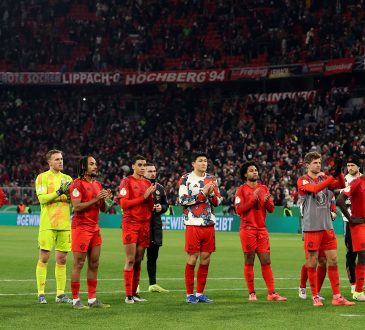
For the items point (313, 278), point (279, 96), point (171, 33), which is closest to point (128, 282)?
point (313, 278)

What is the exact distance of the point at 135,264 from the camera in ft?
49.5

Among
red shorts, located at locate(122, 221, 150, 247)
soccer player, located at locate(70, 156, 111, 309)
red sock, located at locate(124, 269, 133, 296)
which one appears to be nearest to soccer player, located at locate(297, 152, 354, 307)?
red shorts, located at locate(122, 221, 150, 247)

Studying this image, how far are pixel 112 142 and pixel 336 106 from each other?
13974 millimetres

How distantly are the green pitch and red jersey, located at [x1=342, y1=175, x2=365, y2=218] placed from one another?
55.8 inches

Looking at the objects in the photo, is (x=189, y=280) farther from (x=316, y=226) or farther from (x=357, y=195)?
(x=357, y=195)

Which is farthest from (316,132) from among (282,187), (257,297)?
(257,297)

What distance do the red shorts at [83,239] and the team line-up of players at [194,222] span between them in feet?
0.05

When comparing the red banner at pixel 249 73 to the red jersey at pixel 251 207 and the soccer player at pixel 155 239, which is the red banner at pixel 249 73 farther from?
the red jersey at pixel 251 207

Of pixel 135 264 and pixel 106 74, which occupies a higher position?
pixel 106 74

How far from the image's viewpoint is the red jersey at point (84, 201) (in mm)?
14031

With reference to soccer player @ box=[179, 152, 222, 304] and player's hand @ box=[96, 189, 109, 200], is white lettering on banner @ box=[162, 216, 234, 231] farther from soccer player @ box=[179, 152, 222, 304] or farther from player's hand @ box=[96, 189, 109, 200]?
player's hand @ box=[96, 189, 109, 200]

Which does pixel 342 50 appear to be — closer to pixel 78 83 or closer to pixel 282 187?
pixel 282 187

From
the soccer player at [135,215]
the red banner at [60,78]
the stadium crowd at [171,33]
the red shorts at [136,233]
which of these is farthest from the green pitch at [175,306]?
the red banner at [60,78]

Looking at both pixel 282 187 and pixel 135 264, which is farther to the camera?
pixel 282 187
